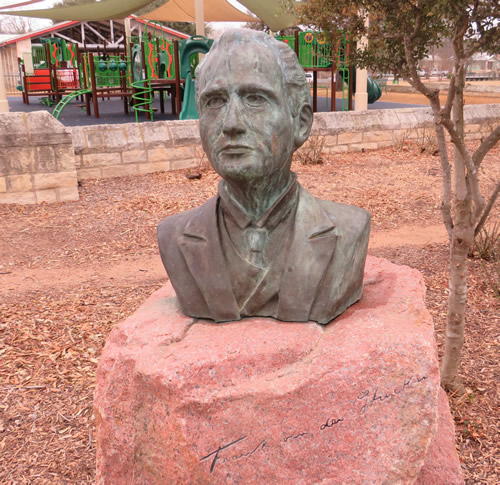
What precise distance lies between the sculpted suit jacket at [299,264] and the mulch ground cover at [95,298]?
1.20 metres

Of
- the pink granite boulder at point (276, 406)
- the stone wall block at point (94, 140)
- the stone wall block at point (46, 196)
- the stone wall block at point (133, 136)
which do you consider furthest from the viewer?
the stone wall block at point (133, 136)

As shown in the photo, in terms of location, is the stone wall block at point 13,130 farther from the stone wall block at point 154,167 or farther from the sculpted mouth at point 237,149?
the sculpted mouth at point 237,149

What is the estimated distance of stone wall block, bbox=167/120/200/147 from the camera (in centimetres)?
855

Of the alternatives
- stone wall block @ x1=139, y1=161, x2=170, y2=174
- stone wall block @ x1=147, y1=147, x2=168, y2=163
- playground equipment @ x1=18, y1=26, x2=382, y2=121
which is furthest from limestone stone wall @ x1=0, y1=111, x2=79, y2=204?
playground equipment @ x1=18, y1=26, x2=382, y2=121

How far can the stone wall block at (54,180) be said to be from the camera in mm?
7055

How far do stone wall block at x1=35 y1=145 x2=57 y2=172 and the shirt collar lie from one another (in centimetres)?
518

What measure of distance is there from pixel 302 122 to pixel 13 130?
5401 millimetres

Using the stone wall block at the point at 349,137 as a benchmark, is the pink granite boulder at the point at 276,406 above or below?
below

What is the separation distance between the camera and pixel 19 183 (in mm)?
6984

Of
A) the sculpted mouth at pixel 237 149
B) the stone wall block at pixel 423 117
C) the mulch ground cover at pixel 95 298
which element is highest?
the sculpted mouth at pixel 237 149

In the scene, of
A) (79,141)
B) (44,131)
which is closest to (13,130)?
(44,131)

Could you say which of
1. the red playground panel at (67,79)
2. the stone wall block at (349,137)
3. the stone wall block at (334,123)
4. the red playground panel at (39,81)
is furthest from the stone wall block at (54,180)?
the red playground panel at (39,81)
